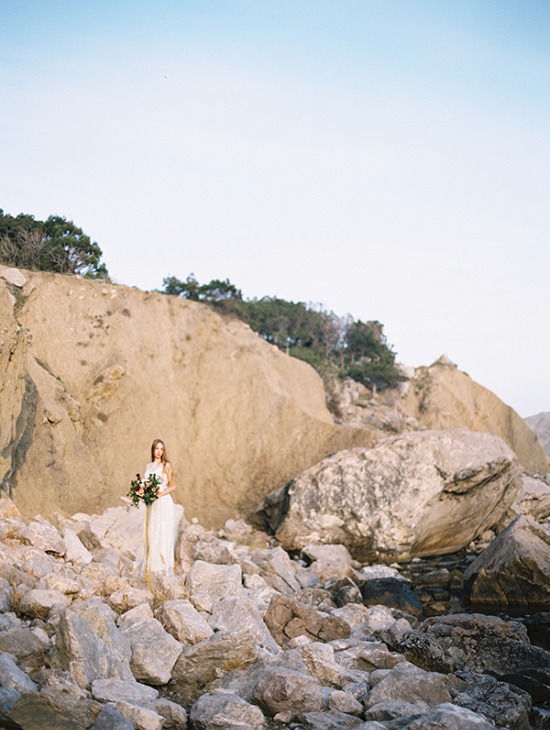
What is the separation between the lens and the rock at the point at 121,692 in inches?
313

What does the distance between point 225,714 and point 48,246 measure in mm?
23148

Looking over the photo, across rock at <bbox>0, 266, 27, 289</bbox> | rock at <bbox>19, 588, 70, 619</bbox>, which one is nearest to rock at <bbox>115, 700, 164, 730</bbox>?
rock at <bbox>19, 588, 70, 619</bbox>

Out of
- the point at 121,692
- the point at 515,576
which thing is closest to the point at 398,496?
the point at 515,576

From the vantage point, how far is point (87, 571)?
11711mm

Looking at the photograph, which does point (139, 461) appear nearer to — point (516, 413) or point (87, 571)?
point (87, 571)

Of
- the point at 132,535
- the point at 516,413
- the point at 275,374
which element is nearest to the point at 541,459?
the point at 516,413

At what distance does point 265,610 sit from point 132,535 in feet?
14.0

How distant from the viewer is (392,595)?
51.0 feet

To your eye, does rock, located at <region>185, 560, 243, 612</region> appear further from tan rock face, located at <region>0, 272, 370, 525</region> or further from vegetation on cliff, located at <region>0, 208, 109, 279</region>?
vegetation on cliff, located at <region>0, 208, 109, 279</region>

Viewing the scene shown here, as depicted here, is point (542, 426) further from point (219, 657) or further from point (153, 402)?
point (219, 657)

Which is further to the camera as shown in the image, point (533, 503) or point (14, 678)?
point (533, 503)

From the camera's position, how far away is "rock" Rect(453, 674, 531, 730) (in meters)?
8.38

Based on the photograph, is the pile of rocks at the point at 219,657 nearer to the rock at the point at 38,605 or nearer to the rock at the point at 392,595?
the rock at the point at 38,605

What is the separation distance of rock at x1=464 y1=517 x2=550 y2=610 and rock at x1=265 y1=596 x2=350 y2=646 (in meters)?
4.69
